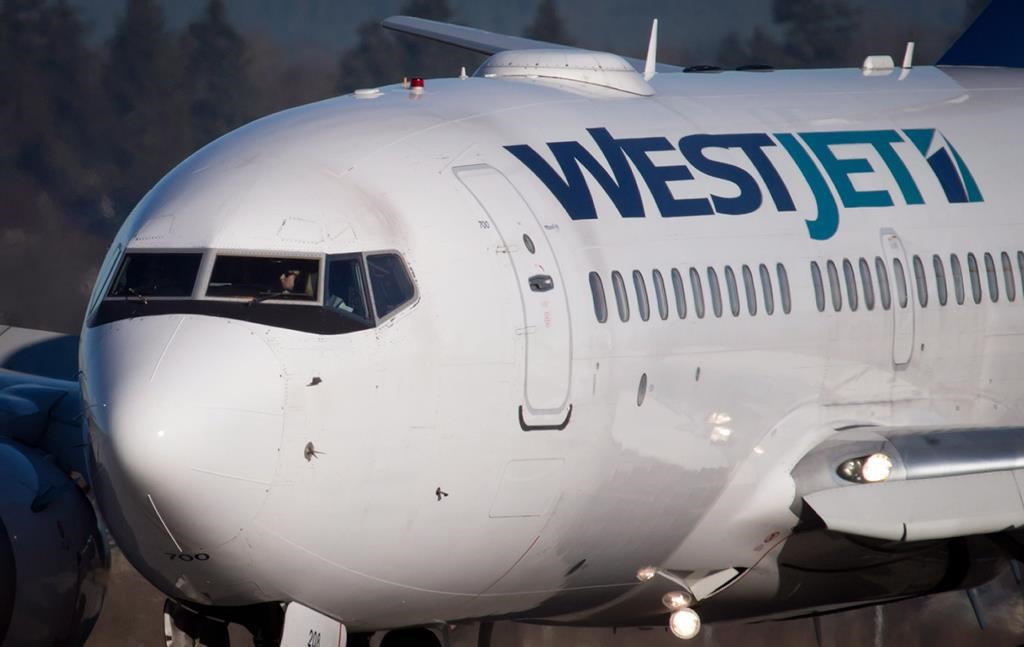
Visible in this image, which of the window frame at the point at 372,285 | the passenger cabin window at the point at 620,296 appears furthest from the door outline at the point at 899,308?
the window frame at the point at 372,285

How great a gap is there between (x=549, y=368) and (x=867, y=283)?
142 inches

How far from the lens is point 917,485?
16672mm

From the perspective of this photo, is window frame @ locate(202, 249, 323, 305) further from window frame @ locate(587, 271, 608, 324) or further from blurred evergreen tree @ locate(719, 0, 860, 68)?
blurred evergreen tree @ locate(719, 0, 860, 68)

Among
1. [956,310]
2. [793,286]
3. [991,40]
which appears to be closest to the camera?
[793,286]

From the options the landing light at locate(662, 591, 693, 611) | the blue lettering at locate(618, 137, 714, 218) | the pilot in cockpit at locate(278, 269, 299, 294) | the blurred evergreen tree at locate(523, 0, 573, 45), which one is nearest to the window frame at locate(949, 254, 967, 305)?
the blue lettering at locate(618, 137, 714, 218)

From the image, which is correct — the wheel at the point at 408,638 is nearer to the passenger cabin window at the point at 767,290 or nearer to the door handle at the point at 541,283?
the passenger cabin window at the point at 767,290

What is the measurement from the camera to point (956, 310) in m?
18.8

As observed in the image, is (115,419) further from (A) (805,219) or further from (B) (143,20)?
(B) (143,20)

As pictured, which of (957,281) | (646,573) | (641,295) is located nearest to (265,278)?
(641,295)

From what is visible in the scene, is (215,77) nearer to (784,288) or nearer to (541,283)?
(784,288)

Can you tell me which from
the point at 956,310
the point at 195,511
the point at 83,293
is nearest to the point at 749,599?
the point at 956,310

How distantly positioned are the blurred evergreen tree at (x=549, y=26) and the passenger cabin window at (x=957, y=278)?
19256 mm

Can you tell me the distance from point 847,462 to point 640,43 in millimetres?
20816

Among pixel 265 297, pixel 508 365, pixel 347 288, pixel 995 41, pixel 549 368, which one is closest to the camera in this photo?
pixel 265 297
